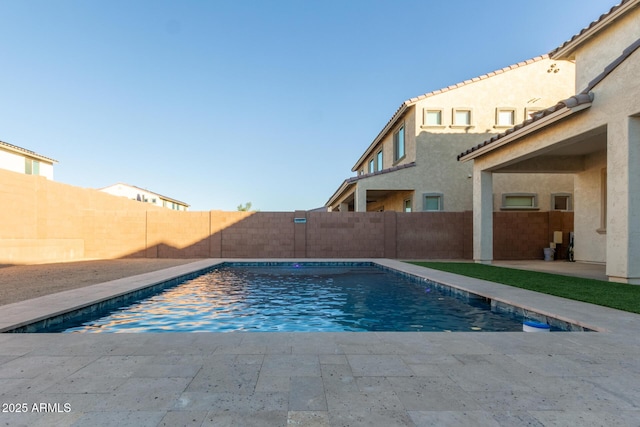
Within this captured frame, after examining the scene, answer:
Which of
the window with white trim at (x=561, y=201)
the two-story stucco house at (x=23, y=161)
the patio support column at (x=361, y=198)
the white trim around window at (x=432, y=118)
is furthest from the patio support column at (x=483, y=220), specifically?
the two-story stucco house at (x=23, y=161)

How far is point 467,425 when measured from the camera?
221 cm

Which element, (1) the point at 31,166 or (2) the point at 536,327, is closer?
(2) the point at 536,327

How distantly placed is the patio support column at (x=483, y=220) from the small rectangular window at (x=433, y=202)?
3.89 meters

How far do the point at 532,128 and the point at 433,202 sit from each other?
315 inches

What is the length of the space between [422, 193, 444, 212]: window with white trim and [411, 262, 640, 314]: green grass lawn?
7876 mm

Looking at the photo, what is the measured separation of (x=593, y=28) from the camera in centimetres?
1152

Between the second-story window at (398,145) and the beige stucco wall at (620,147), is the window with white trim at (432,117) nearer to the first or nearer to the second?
the second-story window at (398,145)

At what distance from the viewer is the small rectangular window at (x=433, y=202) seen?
18.0 m

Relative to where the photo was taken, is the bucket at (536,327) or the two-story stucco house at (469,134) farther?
the two-story stucco house at (469,134)

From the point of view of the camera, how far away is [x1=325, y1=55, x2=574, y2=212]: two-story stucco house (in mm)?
17938

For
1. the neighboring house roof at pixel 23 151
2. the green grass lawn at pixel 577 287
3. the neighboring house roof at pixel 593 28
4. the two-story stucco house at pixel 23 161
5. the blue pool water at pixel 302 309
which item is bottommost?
the blue pool water at pixel 302 309

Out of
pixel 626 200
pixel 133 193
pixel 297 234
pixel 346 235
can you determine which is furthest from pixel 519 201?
pixel 133 193

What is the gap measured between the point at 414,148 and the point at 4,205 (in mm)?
17771

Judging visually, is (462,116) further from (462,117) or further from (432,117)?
(432,117)
